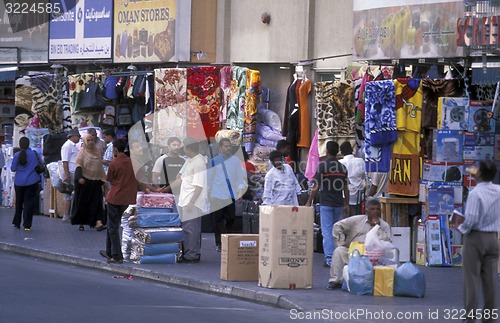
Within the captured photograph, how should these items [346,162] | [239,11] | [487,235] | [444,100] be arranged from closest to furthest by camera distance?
1. [487,235]
2. [444,100]
3. [346,162]
4. [239,11]

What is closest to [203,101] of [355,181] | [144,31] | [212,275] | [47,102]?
[144,31]

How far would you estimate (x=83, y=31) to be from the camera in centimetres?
2828

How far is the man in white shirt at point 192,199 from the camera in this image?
59.6 ft

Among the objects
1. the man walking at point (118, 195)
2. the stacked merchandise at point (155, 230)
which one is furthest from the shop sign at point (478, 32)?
the man walking at point (118, 195)

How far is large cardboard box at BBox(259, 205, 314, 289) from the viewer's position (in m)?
14.9

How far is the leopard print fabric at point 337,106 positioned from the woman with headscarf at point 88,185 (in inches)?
195

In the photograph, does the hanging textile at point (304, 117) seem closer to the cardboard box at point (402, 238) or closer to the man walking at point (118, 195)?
the cardboard box at point (402, 238)

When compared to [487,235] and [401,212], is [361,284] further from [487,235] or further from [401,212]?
[401,212]

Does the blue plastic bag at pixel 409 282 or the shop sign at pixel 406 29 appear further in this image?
the shop sign at pixel 406 29

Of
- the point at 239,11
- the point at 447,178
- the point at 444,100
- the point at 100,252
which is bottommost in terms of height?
the point at 100,252

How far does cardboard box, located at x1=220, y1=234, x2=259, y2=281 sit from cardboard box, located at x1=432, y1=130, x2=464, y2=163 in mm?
3711

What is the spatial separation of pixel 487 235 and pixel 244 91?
1111 cm

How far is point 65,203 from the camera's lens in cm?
2548

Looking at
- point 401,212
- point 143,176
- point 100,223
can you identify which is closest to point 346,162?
point 401,212
